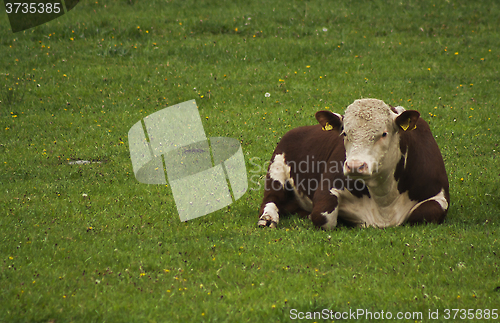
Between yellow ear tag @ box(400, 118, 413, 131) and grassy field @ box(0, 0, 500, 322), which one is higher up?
yellow ear tag @ box(400, 118, 413, 131)

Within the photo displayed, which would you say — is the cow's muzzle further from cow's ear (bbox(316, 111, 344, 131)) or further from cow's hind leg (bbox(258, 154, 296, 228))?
cow's hind leg (bbox(258, 154, 296, 228))

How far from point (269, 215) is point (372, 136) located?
88.6 inches

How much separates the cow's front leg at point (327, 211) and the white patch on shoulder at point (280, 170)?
1.33 meters

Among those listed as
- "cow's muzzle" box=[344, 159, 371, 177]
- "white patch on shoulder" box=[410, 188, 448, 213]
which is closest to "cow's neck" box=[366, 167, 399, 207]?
"white patch on shoulder" box=[410, 188, 448, 213]

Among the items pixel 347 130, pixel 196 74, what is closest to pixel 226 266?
pixel 347 130

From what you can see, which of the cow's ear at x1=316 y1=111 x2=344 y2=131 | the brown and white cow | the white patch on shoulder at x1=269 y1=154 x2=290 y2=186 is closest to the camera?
the brown and white cow

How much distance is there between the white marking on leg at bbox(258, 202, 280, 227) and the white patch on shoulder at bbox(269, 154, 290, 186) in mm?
543

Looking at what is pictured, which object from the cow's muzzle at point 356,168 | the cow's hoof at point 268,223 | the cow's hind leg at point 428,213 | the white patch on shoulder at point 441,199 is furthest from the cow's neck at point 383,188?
the cow's hoof at point 268,223

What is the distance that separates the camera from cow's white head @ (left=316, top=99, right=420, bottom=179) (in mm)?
6355

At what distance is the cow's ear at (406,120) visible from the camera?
22.1 feet

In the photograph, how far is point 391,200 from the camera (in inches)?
289

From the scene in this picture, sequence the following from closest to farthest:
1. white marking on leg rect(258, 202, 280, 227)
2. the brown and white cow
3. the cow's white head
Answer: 1. the cow's white head
2. the brown and white cow
3. white marking on leg rect(258, 202, 280, 227)

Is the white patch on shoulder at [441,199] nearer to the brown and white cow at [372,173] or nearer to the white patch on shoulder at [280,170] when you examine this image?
the brown and white cow at [372,173]

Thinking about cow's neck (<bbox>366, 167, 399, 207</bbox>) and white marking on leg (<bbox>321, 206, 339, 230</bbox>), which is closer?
cow's neck (<bbox>366, 167, 399, 207</bbox>)
